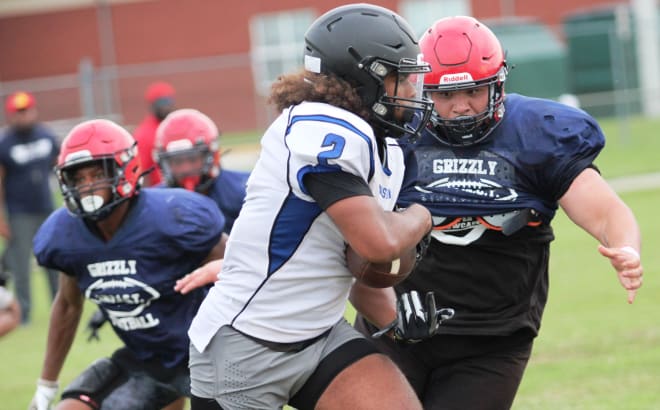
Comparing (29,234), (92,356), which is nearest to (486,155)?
(92,356)

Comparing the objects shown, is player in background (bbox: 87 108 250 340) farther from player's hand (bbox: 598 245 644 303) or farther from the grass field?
player's hand (bbox: 598 245 644 303)

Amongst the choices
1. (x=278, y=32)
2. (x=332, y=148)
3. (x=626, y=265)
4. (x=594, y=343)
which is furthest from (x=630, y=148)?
(x=332, y=148)

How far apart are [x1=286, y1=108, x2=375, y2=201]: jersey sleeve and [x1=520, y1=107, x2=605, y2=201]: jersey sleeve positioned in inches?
38.3

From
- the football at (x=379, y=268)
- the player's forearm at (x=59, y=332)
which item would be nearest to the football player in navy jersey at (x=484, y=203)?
the football at (x=379, y=268)

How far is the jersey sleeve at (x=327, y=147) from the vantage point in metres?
3.28

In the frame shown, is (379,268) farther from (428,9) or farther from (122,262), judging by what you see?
(428,9)

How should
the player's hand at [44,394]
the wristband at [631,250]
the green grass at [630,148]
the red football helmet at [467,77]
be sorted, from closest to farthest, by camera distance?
the wristband at [631,250] < the red football helmet at [467,77] < the player's hand at [44,394] < the green grass at [630,148]

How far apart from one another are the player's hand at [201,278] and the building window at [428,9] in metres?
26.3

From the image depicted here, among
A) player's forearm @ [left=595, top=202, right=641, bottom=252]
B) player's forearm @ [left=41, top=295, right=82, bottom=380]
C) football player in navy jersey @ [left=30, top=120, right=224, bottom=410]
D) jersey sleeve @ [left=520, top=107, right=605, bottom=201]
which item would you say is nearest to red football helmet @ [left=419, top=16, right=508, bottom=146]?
jersey sleeve @ [left=520, top=107, right=605, bottom=201]

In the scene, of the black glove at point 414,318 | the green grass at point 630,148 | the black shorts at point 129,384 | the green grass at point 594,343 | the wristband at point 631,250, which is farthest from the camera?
the green grass at point 630,148

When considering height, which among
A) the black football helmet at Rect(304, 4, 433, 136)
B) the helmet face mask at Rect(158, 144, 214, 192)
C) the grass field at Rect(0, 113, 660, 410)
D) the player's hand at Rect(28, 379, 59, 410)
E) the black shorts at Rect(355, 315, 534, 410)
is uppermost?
the black football helmet at Rect(304, 4, 433, 136)

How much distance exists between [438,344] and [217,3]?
27.9m

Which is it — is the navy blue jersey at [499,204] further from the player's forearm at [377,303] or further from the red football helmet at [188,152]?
the red football helmet at [188,152]

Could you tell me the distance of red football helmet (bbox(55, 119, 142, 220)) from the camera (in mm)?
4637
